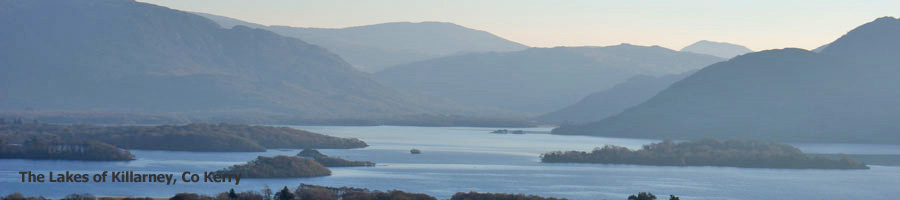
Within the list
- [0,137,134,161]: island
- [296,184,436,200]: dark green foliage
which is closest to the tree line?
[296,184,436,200]: dark green foliage

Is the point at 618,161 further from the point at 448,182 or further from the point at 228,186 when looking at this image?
the point at 228,186

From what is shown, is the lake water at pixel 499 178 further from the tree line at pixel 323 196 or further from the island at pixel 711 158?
the tree line at pixel 323 196

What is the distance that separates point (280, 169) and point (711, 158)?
2318 inches

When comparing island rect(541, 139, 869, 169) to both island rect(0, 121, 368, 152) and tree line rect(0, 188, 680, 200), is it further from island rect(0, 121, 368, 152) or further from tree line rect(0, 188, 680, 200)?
tree line rect(0, 188, 680, 200)

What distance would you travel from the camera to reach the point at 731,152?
166625 millimetres

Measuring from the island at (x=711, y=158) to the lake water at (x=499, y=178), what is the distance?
383cm

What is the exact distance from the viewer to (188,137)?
17950 cm

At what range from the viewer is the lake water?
11019 centimetres

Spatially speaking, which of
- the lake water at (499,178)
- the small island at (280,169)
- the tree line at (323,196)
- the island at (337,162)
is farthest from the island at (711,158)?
the tree line at (323,196)

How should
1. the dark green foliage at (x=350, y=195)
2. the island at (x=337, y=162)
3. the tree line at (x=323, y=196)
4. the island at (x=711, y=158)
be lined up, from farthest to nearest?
1. the island at (x=711, y=158)
2. the island at (x=337, y=162)
3. the dark green foliage at (x=350, y=195)
4. the tree line at (x=323, y=196)

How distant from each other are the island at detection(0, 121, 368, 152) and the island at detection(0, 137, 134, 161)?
1958cm

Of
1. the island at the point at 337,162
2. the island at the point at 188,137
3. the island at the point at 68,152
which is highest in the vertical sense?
the island at the point at 188,137

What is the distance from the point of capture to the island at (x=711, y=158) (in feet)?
525

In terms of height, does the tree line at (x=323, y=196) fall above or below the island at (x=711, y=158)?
below
